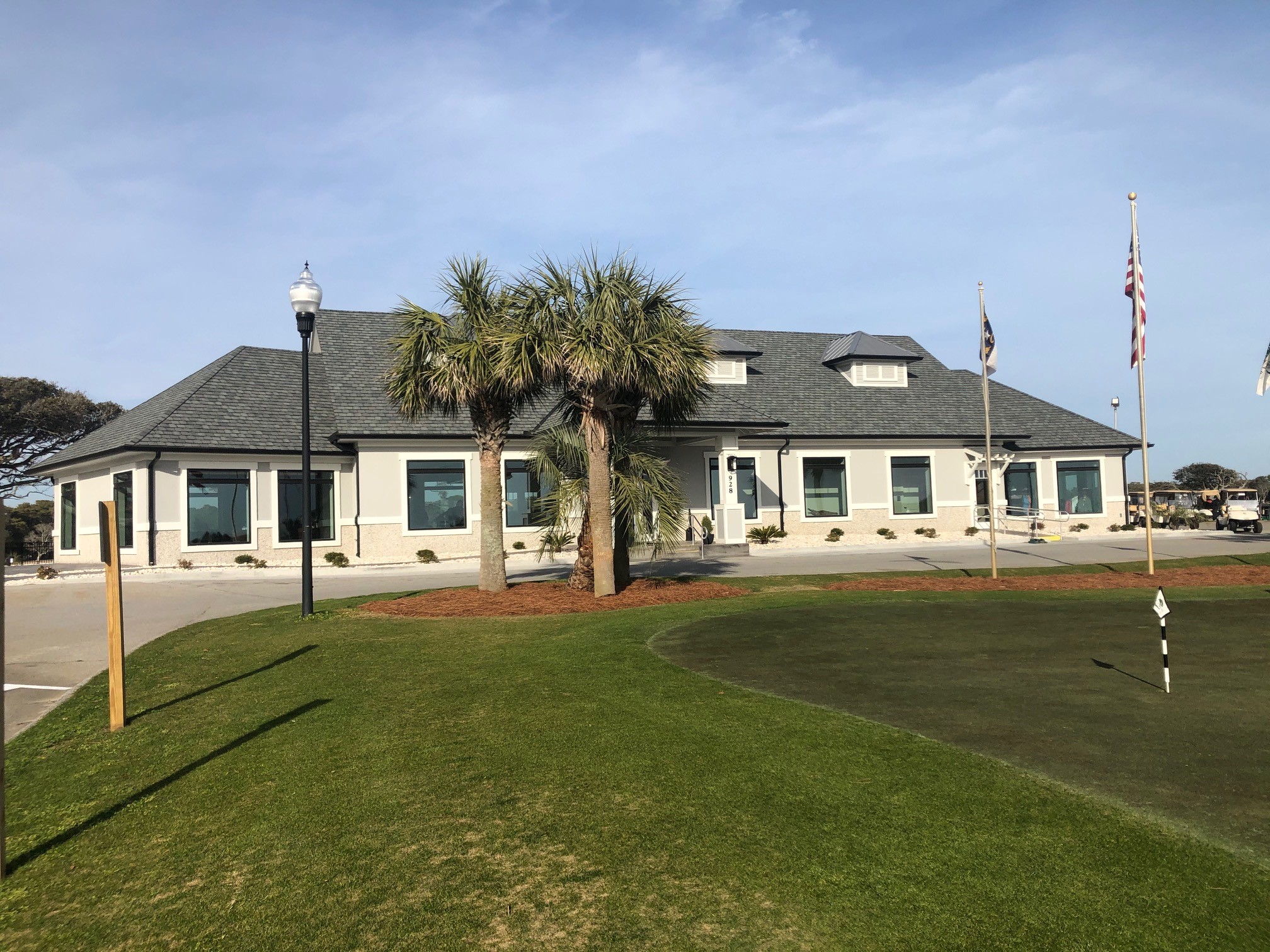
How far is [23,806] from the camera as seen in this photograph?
18.6ft

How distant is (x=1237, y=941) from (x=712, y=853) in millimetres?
2259

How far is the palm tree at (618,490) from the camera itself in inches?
638

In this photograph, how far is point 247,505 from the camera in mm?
26406

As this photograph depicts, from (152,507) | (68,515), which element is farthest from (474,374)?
(68,515)

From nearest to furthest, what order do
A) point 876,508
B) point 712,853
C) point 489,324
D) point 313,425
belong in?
point 712,853
point 489,324
point 313,425
point 876,508

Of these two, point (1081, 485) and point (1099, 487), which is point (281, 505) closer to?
point (1081, 485)

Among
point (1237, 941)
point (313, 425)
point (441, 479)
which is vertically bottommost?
point (1237, 941)

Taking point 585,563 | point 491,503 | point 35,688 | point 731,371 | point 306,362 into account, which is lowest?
point 35,688

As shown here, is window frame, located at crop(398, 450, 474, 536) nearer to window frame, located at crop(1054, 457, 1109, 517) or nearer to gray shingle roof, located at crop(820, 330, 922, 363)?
gray shingle roof, located at crop(820, 330, 922, 363)

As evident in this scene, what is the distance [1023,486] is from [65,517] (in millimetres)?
36423

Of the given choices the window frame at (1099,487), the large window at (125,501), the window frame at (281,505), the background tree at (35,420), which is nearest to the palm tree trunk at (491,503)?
the window frame at (281,505)

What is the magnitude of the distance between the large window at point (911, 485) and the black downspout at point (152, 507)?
82.3 ft

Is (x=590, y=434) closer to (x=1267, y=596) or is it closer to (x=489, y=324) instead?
(x=489, y=324)

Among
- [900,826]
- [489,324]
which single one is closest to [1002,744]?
A: [900,826]
